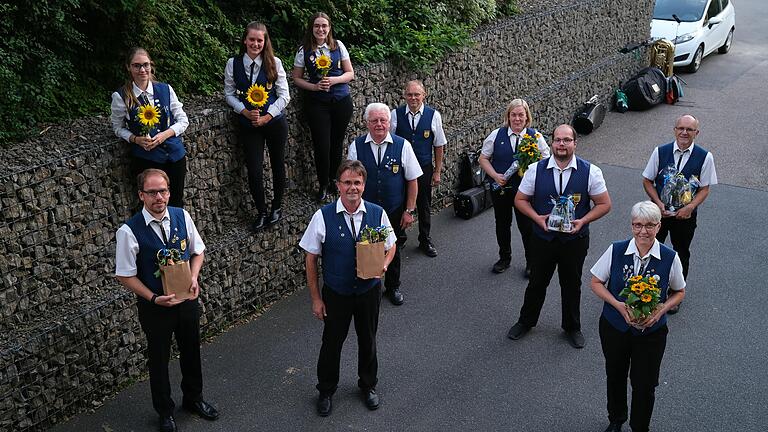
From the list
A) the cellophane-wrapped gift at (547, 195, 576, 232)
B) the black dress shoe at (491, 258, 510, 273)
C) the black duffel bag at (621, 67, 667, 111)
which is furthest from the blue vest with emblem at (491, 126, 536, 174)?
the black duffel bag at (621, 67, 667, 111)

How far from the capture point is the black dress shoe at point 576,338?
26.7ft

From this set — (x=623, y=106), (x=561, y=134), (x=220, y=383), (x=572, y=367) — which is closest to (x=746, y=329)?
(x=572, y=367)

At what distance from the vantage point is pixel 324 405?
282 inches

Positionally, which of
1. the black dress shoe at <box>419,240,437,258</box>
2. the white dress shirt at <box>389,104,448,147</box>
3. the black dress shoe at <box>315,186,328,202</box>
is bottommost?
the black dress shoe at <box>419,240,437,258</box>

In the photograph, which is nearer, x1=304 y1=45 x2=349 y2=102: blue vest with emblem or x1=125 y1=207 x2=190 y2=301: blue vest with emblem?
x1=125 y1=207 x2=190 y2=301: blue vest with emblem

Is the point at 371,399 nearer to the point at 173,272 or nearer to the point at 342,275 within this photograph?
the point at 342,275

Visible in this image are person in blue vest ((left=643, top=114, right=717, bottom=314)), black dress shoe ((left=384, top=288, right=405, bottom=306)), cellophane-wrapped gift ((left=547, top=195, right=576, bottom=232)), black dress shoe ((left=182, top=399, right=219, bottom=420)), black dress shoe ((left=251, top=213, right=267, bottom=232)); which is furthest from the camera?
black dress shoe ((left=384, top=288, right=405, bottom=306))

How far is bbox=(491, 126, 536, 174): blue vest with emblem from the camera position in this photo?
9250 millimetres

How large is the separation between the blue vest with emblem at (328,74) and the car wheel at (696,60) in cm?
1109

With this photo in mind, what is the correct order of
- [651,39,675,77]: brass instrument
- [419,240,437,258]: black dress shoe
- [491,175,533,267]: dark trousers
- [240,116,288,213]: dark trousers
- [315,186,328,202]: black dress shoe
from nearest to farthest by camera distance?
[240,116,288,213]: dark trousers < [491,175,533,267]: dark trousers < [315,186,328,202]: black dress shoe < [419,240,437,258]: black dress shoe < [651,39,675,77]: brass instrument

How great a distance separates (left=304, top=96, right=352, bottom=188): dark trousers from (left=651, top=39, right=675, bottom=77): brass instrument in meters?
9.28

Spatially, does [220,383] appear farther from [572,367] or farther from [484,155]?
[484,155]

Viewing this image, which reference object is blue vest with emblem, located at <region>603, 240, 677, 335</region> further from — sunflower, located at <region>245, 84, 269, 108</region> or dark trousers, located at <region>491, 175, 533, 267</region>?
sunflower, located at <region>245, 84, 269, 108</region>

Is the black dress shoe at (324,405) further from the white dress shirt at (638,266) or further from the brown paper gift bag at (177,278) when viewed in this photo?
the white dress shirt at (638,266)
